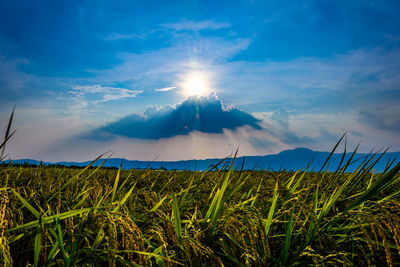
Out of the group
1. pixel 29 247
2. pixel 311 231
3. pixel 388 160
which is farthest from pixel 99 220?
pixel 388 160

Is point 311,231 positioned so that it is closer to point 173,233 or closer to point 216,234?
point 216,234

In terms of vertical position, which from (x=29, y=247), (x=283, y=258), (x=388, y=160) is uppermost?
(x=388, y=160)

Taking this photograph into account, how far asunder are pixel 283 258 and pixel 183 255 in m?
0.69

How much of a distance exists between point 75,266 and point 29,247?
0.61 meters

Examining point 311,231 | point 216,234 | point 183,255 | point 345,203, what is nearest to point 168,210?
point 216,234

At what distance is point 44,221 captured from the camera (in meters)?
1.61

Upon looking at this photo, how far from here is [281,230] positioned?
7.70ft

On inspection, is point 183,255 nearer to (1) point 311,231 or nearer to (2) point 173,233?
(2) point 173,233

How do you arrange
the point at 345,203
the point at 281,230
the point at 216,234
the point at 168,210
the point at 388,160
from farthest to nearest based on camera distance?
1. the point at 388,160
2. the point at 345,203
3. the point at 168,210
4. the point at 281,230
5. the point at 216,234

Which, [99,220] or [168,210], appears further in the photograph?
[168,210]

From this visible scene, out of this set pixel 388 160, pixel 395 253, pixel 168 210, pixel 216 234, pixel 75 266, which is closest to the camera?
pixel 75 266

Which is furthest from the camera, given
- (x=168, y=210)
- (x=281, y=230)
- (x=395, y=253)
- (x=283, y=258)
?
(x=168, y=210)

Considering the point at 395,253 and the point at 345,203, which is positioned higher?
the point at 345,203

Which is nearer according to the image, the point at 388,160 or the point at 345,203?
the point at 345,203
